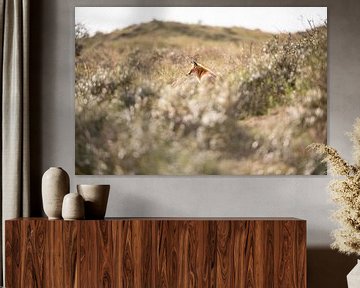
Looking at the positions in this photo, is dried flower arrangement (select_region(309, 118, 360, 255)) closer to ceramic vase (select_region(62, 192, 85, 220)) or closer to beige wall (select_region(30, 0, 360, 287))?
beige wall (select_region(30, 0, 360, 287))

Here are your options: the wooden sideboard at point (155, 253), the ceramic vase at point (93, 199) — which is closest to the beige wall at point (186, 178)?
the ceramic vase at point (93, 199)

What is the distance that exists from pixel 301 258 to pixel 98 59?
1790 millimetres

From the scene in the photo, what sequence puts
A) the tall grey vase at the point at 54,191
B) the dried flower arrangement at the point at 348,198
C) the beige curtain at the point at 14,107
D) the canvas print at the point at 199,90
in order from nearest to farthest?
1. the dried flower arrangement at the point at 348,198
2. the tall grey vase at the point at 54,191
3. the beige curtain at the point at 14,107
4. the canvas print at the point at 199,90

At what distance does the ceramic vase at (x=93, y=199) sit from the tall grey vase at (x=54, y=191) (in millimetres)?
111

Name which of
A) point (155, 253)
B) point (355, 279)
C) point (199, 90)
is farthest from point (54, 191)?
point (355, 279)

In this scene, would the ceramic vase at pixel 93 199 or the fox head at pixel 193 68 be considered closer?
the ceramic vase at pixel 93 199

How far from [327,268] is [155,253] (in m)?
1.21

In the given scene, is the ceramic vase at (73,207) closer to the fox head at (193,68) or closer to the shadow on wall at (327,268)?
the fox head at (193,68)

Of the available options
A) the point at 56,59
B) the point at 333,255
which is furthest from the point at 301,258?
the point at 56,59

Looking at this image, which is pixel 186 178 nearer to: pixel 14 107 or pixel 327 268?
pixel 327 268

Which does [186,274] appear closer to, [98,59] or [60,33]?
[98,59]

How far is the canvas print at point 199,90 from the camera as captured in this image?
4.22 m

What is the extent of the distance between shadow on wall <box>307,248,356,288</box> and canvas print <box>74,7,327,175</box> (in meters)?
0.54

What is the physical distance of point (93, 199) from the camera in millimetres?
3818
